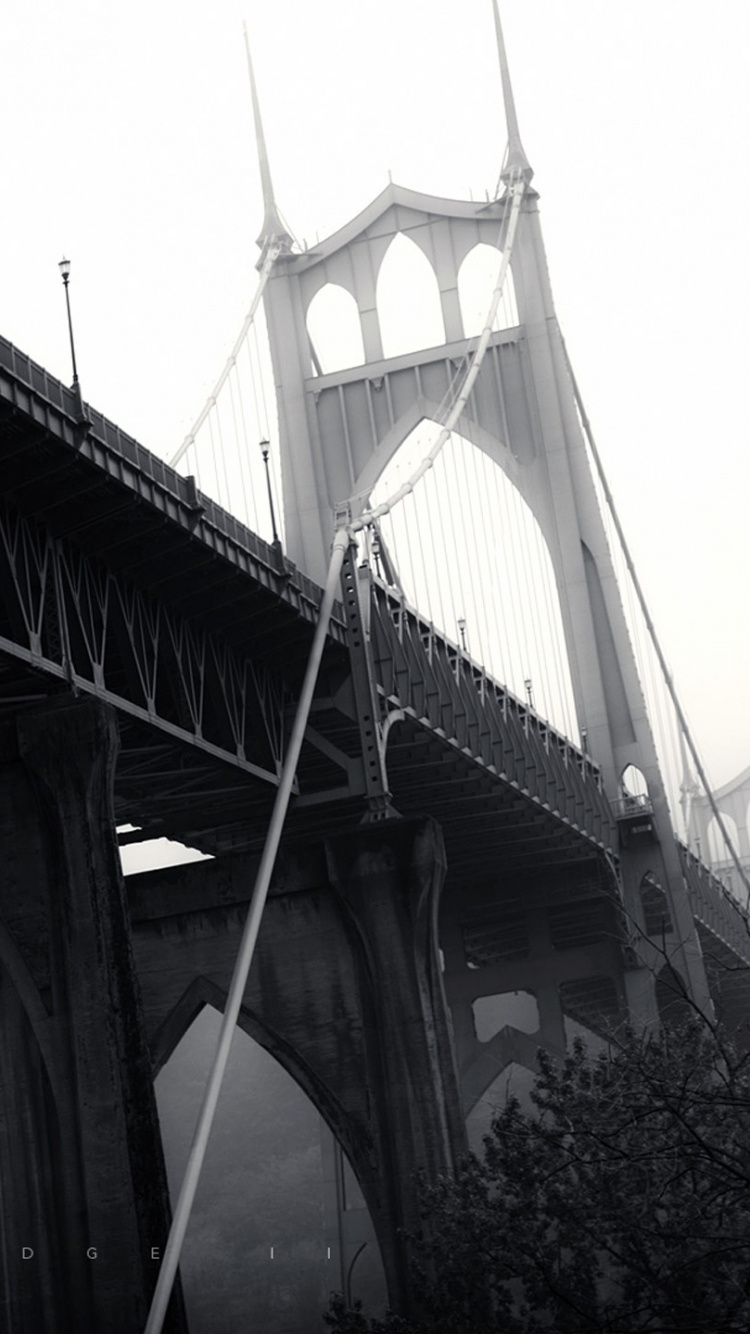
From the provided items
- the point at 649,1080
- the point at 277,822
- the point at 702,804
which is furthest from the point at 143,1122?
the point at 702,804

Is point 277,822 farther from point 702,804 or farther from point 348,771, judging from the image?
point 702,804

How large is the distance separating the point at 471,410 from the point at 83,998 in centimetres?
3725

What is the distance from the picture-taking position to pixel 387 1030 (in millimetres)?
33688

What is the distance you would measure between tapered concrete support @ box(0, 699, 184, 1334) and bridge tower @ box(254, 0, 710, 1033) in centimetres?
3137

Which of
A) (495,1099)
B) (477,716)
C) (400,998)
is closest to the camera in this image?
(400,998)

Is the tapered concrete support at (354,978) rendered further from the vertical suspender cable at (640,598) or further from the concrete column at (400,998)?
the vertical suspender cable at (640,598)

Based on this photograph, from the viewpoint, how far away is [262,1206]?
220ft

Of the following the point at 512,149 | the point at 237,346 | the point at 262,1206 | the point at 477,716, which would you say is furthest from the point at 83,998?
the point at 262,1206

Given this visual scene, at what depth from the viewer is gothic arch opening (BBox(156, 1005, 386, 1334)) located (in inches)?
2408

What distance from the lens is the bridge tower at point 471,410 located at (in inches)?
2151

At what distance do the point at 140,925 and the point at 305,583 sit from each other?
333 inches

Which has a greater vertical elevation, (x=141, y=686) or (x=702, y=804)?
(x=702, y=804)

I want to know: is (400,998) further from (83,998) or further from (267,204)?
(267,204)

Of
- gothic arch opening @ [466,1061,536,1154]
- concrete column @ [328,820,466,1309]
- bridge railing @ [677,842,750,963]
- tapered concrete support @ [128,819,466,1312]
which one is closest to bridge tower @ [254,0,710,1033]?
bridge railing @ [677,842,750,963]
